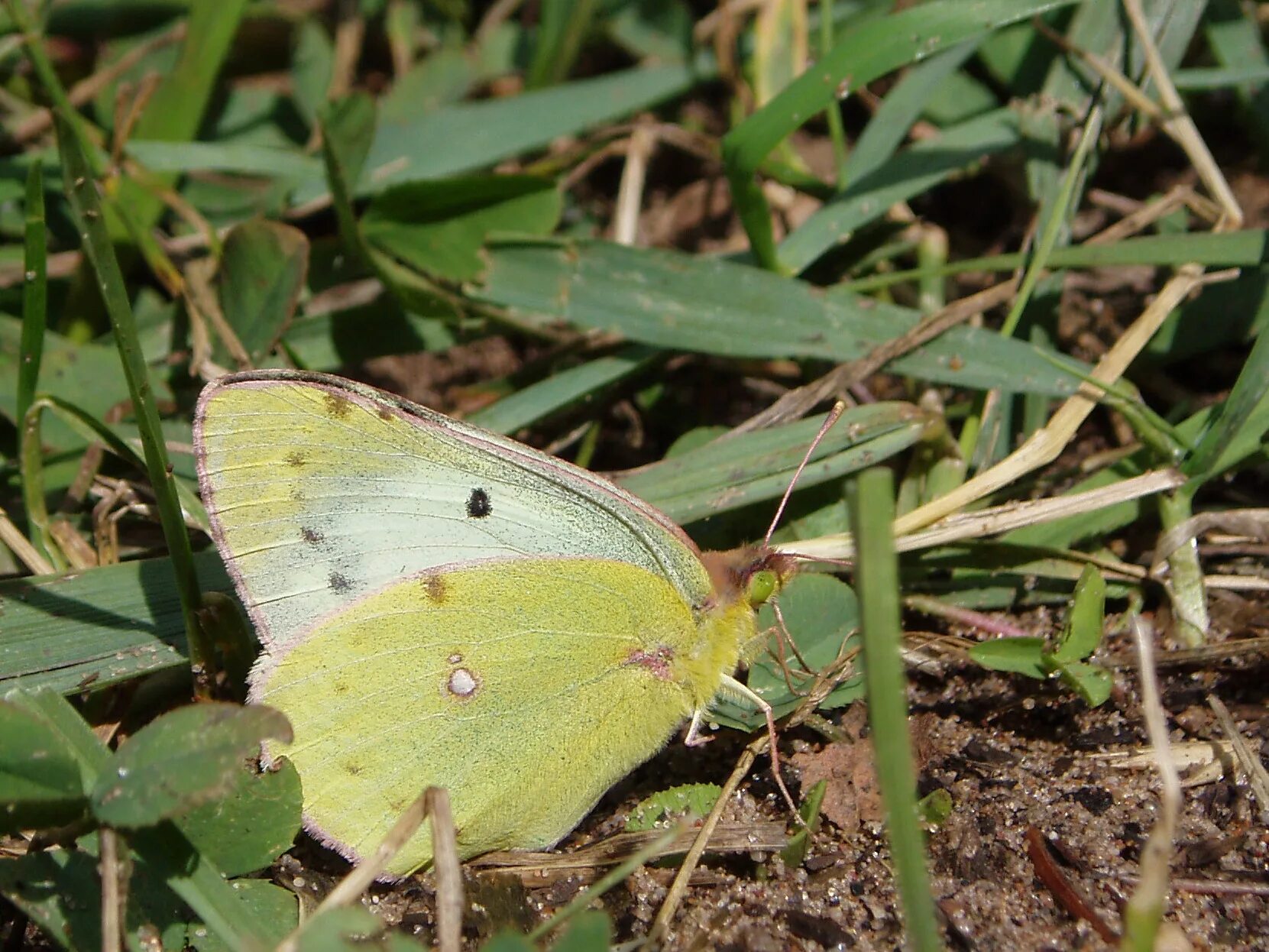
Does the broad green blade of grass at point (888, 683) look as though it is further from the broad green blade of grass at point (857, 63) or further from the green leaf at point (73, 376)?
the green leaf at point (73, 376)

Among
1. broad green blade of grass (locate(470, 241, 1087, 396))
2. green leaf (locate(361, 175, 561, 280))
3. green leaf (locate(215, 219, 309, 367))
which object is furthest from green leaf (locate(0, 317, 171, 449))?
broad green blade of grass (locate(470, 241, 1087, 396))

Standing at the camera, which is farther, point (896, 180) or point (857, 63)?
point (896, 180)

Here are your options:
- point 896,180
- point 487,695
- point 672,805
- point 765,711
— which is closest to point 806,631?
point 765,711

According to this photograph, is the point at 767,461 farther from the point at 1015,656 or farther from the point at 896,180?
the point at 896,180

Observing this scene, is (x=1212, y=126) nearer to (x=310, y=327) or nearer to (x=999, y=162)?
(x=999, y=162)

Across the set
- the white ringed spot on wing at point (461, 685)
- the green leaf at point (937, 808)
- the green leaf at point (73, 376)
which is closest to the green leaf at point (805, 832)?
the green leaf at point (937, 808)

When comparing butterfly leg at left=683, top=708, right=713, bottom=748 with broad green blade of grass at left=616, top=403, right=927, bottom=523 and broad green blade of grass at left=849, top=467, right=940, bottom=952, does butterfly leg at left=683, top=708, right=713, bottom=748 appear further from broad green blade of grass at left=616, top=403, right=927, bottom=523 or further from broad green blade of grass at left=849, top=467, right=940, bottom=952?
broad green blade of grass at left=849, top=467, right=940, bottom=952

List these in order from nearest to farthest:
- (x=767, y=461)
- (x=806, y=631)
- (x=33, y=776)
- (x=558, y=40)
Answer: (x=33, y=776), (x=806, y=631), (x=767, y=461), (x=558, y=40)
